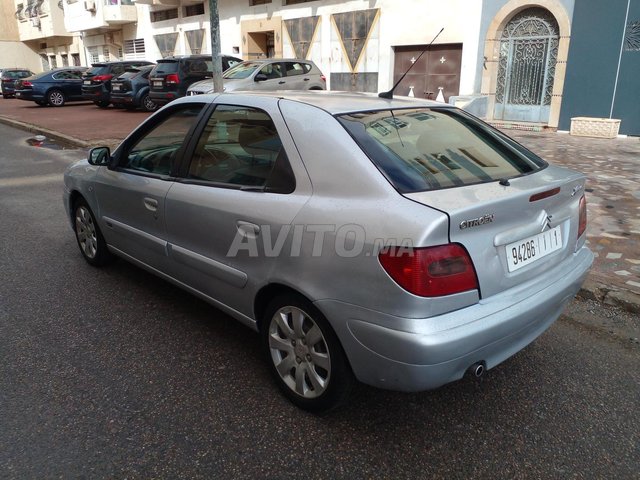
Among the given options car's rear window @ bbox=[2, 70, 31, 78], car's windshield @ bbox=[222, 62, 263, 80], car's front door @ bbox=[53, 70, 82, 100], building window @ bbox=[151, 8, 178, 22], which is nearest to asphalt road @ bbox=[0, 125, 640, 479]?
car's windshield @ bbox=[222, 62, 263, 80]

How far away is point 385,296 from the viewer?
7.04 ft

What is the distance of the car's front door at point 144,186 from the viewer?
3447 millimetres

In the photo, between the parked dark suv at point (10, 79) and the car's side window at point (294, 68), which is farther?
the parked dark suv at point (10, 79)

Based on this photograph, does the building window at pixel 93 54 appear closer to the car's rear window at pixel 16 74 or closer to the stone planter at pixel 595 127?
the car's rear window at pixel 16 74

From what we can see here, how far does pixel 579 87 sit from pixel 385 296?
12.2 m

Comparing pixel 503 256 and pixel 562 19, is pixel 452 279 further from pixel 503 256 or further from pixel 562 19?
pixel 562 19

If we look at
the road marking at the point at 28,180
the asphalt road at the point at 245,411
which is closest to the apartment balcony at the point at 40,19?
the road marking at the point at 28,180

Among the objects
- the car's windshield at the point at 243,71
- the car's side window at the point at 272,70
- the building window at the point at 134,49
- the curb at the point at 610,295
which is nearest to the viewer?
the curb at the point at 610,295

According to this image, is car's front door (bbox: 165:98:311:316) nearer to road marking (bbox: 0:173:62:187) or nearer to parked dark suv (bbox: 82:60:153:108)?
road marking (bbox: 0:173:62:187)

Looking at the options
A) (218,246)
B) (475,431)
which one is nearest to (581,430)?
(475,431)

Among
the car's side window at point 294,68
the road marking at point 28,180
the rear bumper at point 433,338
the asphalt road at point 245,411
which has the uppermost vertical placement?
the car's side window at point 294,68

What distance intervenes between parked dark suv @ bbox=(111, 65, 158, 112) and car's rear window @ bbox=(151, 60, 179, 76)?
1.88 meters

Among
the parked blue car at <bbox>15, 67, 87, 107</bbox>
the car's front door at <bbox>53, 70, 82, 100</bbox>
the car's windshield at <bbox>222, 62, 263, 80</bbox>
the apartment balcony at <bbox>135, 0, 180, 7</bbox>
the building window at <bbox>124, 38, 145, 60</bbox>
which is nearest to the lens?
the car's windshield at <bbox>222, 62, 263, 80</bbox>

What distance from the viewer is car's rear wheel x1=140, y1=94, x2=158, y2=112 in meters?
17.7
